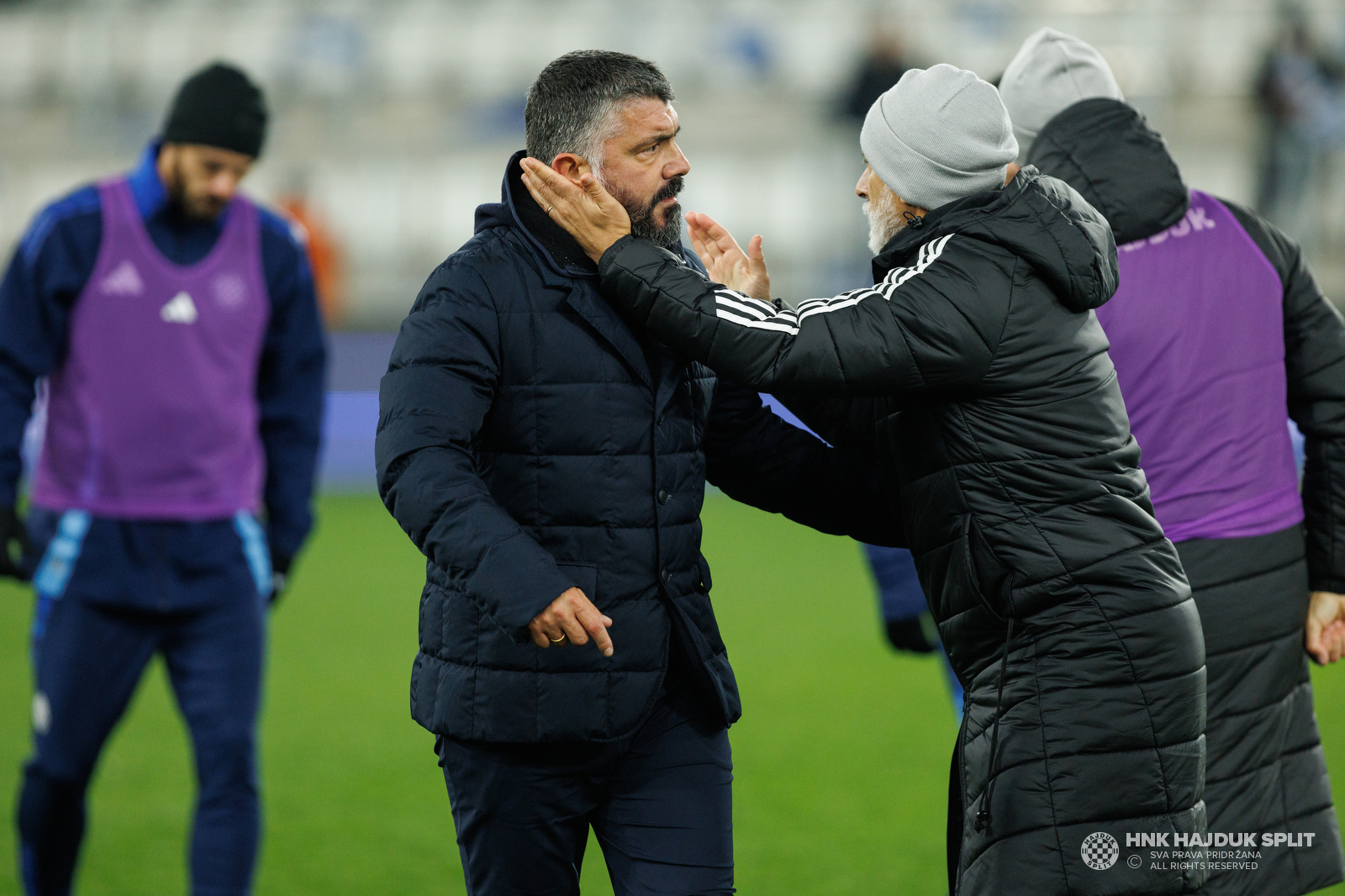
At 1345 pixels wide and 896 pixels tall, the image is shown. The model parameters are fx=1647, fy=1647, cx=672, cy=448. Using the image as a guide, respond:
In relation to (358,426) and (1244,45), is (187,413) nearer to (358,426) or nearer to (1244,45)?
(358,426)

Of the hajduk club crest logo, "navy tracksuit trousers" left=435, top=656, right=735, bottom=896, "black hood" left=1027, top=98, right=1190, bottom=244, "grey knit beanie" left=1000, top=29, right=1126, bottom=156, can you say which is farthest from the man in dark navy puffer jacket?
"grey knit beanie" left=1000, top=29, right=1126, bottom=156

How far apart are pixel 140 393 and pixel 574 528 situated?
74.3 inches

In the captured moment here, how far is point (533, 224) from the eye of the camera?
2926 mm

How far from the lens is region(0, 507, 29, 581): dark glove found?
4.14 meters

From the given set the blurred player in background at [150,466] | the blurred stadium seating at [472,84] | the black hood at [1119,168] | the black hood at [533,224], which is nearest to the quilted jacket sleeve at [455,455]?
the black hood at [533,224]

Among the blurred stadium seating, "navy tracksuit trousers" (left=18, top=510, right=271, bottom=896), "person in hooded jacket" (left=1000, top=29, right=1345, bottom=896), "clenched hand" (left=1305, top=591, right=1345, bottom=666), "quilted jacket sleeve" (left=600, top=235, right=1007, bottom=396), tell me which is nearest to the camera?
"quilted jacket sleeve" (left=600, top=235, right=1007, bottom=396)

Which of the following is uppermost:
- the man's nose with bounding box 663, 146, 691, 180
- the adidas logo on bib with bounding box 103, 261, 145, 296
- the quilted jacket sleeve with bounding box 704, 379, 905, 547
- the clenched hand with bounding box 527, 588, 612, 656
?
the man's nose with bounding box 663, 146, 691, 180

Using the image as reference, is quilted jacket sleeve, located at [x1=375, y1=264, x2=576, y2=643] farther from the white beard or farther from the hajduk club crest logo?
the hajduk club crest logo

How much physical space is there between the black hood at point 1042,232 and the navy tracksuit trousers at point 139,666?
85.7 inches

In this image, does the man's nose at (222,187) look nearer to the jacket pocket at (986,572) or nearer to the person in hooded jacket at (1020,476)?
the person in hooded jacket at (1020,476)

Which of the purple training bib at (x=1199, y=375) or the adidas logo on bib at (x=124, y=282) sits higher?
the adidas logo on bib at (x=124, y=282)

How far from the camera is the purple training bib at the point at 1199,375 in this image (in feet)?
10.5

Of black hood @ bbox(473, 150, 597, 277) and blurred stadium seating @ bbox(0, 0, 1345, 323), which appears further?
blurred stadium seating @ bbox(0, 0, 1345, 323)

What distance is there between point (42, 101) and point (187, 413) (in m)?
15.2
